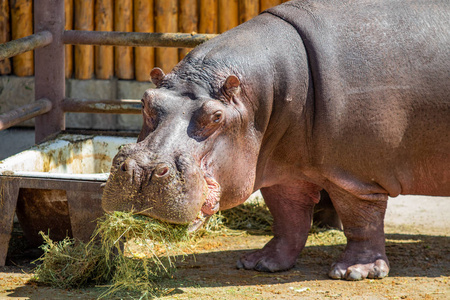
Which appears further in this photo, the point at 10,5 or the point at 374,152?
the point at 10,5

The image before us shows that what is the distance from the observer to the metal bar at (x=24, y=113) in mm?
5117

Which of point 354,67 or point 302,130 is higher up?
point 354,67

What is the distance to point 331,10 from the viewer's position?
4.46 m

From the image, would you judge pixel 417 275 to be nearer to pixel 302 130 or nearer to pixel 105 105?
pixel 302 130

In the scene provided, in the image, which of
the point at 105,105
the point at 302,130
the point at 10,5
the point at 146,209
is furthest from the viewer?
the point at 10,5

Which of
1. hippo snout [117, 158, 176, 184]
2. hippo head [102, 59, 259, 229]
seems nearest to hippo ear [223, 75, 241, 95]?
hippo head [102, 59, 259, 229]

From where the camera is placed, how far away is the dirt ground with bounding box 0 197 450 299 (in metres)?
4.14

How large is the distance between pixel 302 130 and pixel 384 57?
25.4 inches

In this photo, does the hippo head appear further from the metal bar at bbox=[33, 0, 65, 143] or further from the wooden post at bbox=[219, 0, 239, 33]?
the wooden post at bbox=[219, 0, 239, 33]

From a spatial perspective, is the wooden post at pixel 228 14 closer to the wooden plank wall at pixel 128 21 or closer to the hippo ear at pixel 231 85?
the wooden plank wall at pixel 128 21

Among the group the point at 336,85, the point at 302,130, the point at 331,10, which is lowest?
the point at 302,130

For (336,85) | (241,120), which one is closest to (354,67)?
(336,85)

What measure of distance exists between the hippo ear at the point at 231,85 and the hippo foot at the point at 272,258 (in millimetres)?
1255

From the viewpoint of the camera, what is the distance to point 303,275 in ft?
15.1
